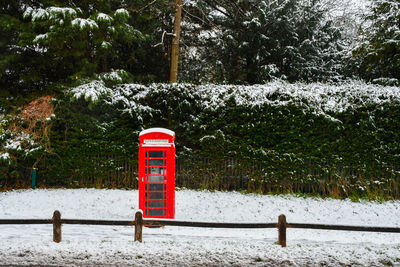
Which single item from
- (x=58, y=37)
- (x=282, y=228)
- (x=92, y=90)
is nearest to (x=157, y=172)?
(x=282, y=228)

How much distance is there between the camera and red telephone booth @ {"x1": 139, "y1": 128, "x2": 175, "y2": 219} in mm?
6938

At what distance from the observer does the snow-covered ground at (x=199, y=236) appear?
515 centimetres

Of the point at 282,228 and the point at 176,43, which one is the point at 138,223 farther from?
the point at 176,43

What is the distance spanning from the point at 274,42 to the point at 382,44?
4830 mm

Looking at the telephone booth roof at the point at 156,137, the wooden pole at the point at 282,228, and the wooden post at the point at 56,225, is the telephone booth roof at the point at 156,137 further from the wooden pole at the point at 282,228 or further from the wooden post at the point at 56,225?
the wooden pole at the point at 282,228

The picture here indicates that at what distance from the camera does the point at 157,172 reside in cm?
720

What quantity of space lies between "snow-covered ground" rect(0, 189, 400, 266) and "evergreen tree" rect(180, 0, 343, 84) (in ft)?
24.7

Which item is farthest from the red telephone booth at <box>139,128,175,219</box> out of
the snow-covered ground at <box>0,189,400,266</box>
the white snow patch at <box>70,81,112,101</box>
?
→ the white snow patch at <box>70,81,112,101</box>

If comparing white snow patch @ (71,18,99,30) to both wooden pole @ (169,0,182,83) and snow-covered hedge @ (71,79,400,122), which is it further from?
wooden pole @ (169,0,182,83)

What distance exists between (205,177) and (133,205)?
2.64m

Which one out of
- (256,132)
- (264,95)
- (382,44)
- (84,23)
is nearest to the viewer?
(84,23)

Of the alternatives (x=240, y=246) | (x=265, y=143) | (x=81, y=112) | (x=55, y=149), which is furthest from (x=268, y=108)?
(x=55, y=149)

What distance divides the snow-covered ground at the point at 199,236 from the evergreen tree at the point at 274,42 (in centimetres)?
752

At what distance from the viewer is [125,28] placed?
10.8 meters
